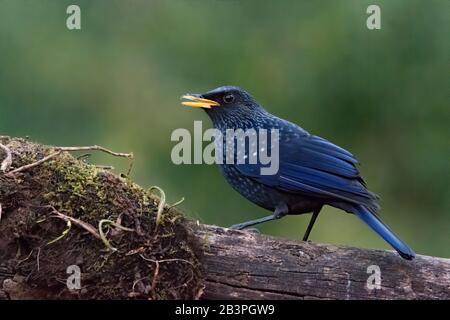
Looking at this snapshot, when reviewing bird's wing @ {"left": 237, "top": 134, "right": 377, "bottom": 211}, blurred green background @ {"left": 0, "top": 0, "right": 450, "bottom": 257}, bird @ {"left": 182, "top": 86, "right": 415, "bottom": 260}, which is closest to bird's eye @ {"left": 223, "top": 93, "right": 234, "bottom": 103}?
bird @ {"left": 182, "top": 86, "right": 415, "bottom": 260}

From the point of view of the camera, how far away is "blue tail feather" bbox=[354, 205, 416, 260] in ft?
12.3

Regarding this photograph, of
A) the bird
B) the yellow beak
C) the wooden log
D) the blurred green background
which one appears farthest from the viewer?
the blurred green background

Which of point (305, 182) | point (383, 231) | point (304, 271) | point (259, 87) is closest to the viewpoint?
point (304, 271)

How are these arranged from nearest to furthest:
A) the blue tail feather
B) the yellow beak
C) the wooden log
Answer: the wooden log → the blue tail feather → the yellow beak

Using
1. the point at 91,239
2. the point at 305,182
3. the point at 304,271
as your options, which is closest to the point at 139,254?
the point at 91,239

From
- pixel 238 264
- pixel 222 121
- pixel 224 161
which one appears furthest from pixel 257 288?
pixel 222 121

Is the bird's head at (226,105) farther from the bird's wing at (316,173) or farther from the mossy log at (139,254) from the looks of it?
the mossy log at (139,254)

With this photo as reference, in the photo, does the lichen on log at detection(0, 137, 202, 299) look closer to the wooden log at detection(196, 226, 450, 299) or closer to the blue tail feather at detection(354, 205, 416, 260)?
the wooden log at detection(196, 226, 450, 299)

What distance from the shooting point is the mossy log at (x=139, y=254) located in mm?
3428

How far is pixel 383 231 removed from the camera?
414 centimetres

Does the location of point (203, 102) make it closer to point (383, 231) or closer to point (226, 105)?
point (226, 105)

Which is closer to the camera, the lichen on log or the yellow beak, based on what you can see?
the lichen on log

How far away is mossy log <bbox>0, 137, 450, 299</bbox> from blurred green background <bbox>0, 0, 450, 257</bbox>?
2.69 meters

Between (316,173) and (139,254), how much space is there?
1.29m
